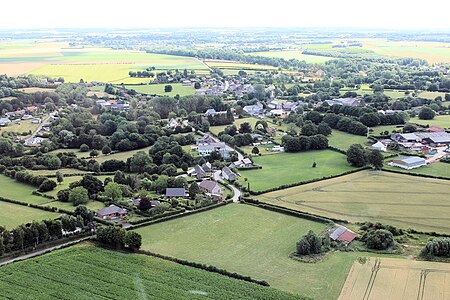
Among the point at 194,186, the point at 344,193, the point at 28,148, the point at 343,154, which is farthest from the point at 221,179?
the point at 28,148

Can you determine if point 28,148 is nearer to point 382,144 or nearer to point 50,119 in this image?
point 50,119

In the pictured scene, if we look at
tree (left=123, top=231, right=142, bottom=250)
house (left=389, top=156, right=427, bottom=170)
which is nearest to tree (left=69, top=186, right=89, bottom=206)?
tree (left=123, top=231, right=142, bottom=250)

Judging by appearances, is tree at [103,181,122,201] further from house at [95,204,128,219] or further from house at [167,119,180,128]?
house at [167,119,180,128]

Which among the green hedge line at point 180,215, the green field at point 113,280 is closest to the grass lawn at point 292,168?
the green hedge line at point 180,215

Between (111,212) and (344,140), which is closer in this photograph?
(111,212)

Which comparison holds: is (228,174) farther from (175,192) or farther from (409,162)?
(409,162)

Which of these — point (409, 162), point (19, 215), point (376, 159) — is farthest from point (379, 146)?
point (19, 215)

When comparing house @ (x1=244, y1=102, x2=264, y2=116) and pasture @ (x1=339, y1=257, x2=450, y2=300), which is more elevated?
pasture @ (x1=339, y1=257, x2=450, y2=300)
